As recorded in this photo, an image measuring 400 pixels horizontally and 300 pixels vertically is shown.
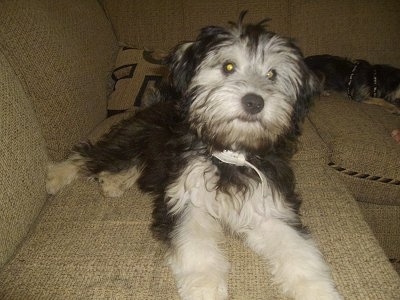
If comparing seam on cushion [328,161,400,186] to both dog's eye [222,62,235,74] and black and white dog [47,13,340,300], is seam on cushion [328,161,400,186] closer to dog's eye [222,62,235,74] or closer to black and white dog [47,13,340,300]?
black and white dog [47,13,340,300]

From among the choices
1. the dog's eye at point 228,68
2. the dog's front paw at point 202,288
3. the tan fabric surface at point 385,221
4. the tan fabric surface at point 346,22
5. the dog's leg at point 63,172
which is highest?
the dog's eye at point 228,68

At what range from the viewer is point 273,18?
4.21 meters

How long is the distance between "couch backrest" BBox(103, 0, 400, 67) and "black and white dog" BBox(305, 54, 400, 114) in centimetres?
39

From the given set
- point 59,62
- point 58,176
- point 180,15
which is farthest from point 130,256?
point 180,15

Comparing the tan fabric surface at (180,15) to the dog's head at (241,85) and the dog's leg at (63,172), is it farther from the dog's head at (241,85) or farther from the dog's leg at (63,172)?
the dog's head at (241,85)

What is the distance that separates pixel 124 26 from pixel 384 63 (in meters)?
3.21

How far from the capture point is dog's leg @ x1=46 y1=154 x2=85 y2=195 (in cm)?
247

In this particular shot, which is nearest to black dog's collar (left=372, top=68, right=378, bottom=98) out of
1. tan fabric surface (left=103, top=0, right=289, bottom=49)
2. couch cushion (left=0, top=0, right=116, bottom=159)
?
tan fabric surface (left=103, top=0, right=289, bottom=49)

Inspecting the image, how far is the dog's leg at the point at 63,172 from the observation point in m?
2.47

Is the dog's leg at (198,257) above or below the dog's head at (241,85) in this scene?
below

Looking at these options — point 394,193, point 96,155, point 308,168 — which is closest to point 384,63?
point 394,193

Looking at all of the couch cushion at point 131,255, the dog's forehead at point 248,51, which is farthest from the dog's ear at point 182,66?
the couch cushion at point 131,255

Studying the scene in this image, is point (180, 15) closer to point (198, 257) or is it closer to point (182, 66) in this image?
point (182, 66)

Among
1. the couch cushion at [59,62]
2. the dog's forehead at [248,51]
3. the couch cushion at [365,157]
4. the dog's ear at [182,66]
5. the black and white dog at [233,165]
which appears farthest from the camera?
the couch cushion at [365,157]
